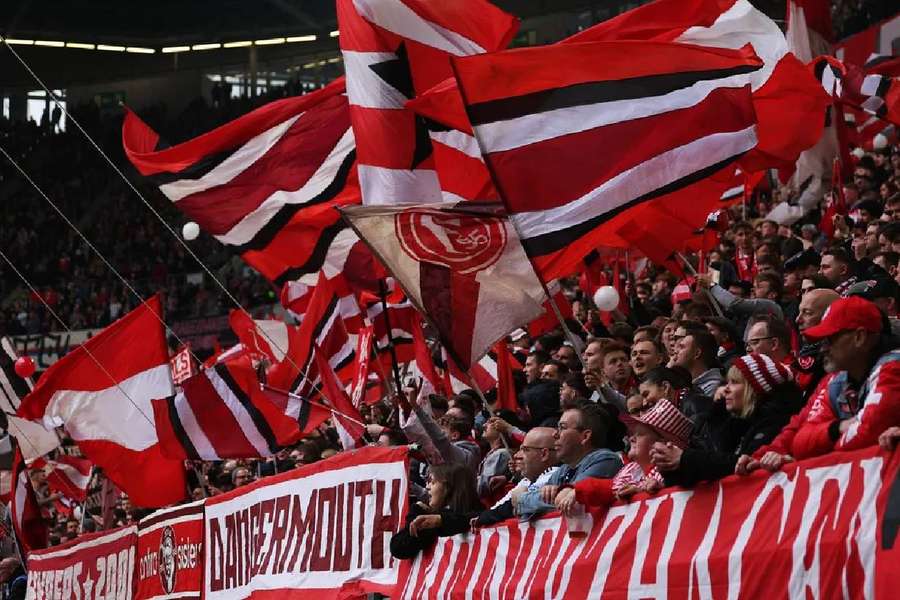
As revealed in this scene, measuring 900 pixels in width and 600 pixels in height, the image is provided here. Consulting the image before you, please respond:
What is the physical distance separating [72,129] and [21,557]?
109 feet

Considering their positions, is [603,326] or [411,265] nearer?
[411,265]

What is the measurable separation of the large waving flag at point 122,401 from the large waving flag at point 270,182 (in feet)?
5.14

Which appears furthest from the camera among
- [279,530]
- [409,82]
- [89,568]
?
[89,568]

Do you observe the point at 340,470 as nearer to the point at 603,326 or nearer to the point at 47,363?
the point at 603,326

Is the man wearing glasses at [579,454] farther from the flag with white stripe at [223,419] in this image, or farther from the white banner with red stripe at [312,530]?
the flag with white stripe at [223,419]

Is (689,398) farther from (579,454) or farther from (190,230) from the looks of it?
(190,230)

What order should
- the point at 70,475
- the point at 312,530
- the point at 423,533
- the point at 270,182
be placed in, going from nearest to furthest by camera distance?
the point at 423,533 < the point at 312,530 < the point at 270,182 < the point at 70,475

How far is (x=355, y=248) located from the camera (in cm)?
1312

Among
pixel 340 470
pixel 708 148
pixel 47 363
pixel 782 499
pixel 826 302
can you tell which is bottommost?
pixel 47 363

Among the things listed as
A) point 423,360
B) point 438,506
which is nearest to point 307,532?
point 438,506

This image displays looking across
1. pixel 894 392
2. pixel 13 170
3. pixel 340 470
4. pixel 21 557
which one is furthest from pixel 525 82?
pixel 13 170

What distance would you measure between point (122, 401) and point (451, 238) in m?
6.28

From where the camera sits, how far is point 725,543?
6.20m

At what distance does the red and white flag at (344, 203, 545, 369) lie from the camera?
8945mm
